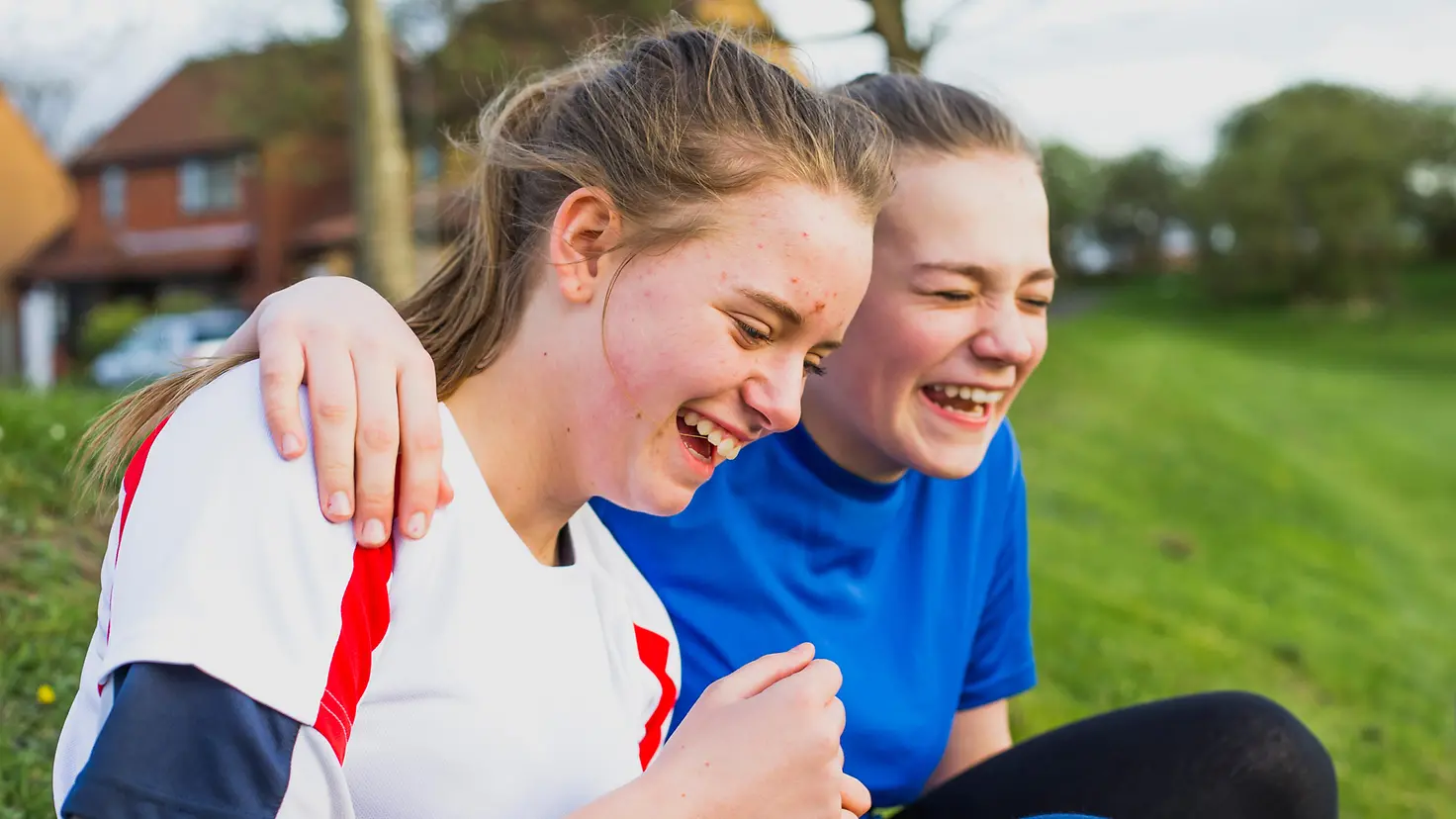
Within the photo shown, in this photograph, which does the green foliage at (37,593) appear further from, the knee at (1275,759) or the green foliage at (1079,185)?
the green foliage at (1079,185)

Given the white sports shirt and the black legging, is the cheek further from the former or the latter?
the white sports shirt

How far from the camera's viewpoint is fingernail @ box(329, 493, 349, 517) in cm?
132

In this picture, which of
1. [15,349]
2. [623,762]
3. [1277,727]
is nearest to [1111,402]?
[1277,727]

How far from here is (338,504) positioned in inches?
52.1

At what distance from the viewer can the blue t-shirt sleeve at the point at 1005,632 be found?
2459 millimetres

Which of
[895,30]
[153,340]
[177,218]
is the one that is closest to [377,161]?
[895,30]

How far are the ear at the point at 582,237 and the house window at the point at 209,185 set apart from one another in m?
26.9

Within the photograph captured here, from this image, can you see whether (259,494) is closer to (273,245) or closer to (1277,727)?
(1277,727)

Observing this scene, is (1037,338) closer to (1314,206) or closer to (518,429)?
(518,429)

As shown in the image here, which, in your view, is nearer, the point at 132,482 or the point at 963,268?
the point at 132,482

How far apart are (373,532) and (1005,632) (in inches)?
59.6

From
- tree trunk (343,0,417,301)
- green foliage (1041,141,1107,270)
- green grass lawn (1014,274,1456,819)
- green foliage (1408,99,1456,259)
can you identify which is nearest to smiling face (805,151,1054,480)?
green grass lawn (1014,274,1456,819)

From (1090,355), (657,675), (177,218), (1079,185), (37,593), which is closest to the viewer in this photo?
(657,675)

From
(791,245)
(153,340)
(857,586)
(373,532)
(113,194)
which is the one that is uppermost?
(791,245)
